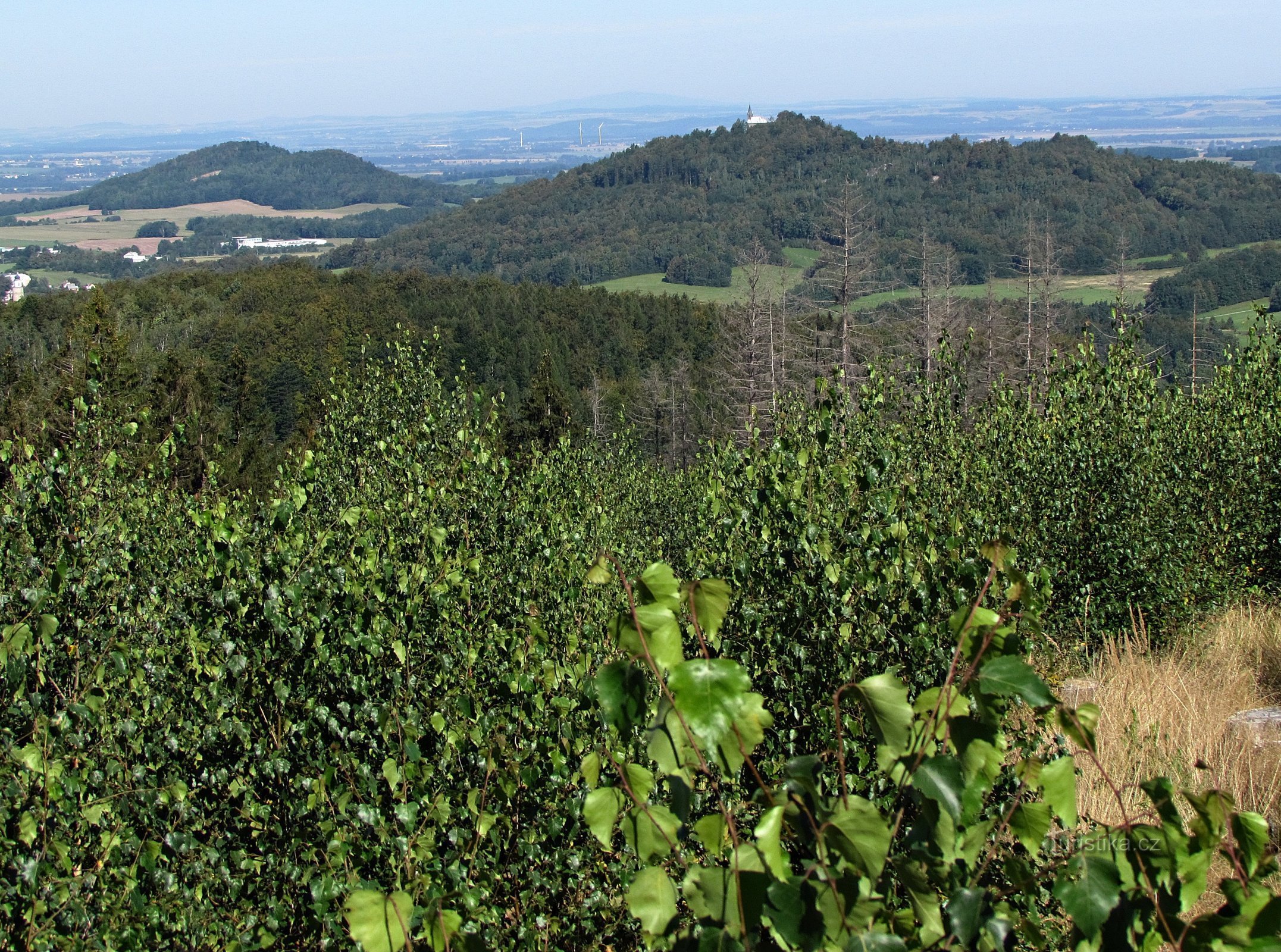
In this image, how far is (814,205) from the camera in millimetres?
156375

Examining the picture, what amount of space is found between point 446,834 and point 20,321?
96.6 m

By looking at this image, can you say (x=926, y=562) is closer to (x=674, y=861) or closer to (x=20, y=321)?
(x=674, y=861)

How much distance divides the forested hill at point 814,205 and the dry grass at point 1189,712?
3663 inches

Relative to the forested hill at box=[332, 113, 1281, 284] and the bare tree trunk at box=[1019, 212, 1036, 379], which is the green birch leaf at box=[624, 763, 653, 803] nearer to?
the bare tree trunk at box=[1019, 212, 1036, 379]

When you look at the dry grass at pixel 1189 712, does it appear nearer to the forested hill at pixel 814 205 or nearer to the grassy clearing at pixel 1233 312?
the grassy clearing at pixel 1233 312

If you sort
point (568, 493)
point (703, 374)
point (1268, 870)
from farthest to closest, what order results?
point (703, 374) < point (568, 493) < point (1268, 870)

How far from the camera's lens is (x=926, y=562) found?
17.2ft

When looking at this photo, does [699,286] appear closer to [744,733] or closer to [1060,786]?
[1060,786]

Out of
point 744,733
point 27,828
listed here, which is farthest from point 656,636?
point 27,828

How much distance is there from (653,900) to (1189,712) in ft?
22.5

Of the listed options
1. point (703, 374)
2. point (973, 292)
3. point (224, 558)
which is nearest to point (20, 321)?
point (703, 374)

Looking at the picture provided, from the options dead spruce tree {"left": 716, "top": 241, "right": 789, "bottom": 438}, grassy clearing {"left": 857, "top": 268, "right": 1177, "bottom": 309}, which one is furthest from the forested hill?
dead spruce tree {"left": 716, "top": 241, "right": 789, "bottom": 438}

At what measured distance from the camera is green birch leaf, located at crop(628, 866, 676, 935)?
184 centimetres

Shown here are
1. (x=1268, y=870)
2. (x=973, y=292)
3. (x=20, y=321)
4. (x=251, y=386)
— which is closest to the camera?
(x=1268, y=870)
